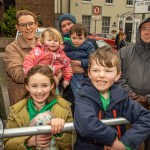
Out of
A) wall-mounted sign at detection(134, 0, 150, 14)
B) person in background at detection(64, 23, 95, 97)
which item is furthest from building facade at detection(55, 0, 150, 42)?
person in background at detection(64, 23, 95, 97)

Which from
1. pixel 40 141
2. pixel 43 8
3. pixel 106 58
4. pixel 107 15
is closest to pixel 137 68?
pixel 106 58

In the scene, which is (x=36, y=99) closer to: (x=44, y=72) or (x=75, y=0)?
(x=44, y=72)

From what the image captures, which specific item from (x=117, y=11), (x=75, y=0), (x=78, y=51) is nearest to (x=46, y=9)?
(x=75, y=0)

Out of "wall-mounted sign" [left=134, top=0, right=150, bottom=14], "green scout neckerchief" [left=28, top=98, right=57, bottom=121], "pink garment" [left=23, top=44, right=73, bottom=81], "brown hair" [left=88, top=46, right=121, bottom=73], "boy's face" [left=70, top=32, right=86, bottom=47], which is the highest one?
"wall-mounted sign" [left=134, top=0, right=150, bottom=14]

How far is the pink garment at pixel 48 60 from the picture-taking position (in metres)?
2.56

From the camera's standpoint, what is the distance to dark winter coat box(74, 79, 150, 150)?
5.44 feet

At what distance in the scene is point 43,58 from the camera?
266 cm

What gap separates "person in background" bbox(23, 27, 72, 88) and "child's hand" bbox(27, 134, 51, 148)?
845 millimetres

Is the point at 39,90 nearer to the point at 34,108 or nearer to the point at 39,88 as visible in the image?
the point at 39,88

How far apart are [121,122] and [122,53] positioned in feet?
4.70

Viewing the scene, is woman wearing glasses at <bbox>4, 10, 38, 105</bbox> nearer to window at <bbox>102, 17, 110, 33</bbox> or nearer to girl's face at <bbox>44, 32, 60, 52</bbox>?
girl's face at <bbox>44, 32, 60, 52</bbox>

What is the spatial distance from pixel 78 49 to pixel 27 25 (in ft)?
2.46

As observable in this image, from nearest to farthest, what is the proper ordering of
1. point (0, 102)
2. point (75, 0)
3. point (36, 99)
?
point (36, 99) < point (0, 102) < point (75, 0)

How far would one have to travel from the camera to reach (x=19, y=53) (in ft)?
9.02
